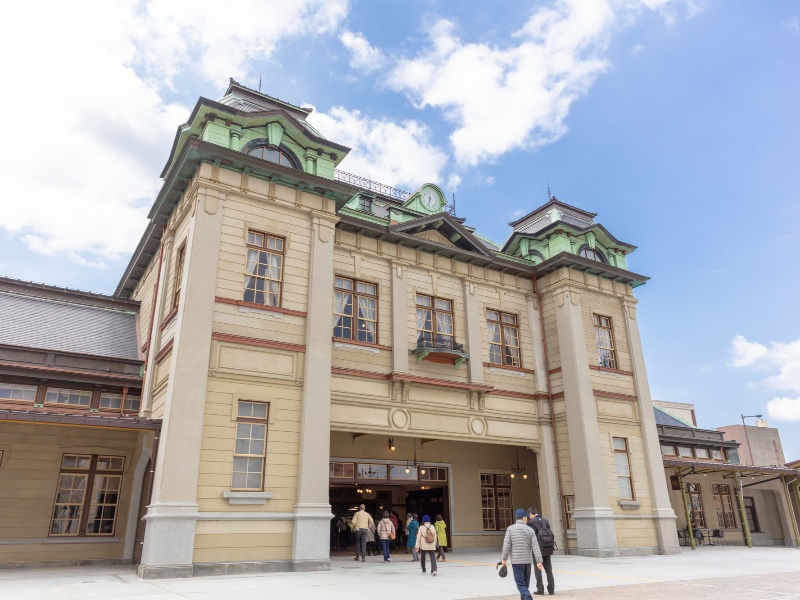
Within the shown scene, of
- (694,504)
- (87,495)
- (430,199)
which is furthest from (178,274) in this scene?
(694,504)

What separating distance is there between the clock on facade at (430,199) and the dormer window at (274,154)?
318 inches

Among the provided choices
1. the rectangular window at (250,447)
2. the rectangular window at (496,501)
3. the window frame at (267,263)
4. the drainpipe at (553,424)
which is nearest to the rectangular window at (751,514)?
the rectangular window at (496,501)

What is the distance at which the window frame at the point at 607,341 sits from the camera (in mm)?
22797

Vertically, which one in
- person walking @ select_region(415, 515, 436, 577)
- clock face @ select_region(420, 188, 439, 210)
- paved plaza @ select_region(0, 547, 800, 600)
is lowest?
paved plaza @ select_region(0, 547, 800, 600)

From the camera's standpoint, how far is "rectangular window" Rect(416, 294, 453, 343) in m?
20.3

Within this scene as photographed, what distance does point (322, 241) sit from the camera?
17.5m

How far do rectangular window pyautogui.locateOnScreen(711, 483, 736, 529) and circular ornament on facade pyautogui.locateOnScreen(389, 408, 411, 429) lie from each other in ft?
66.2

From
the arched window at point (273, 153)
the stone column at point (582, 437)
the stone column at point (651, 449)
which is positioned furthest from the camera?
the stone column at point (651, 449)

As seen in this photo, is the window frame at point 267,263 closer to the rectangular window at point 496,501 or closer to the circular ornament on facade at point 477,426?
the circular ornament on facade at point 477,426

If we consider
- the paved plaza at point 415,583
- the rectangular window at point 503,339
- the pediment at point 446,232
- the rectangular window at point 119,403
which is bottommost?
the paved plaza at point 415,583

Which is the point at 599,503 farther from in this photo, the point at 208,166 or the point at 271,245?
the point at 208,166

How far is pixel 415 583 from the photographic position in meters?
12.5

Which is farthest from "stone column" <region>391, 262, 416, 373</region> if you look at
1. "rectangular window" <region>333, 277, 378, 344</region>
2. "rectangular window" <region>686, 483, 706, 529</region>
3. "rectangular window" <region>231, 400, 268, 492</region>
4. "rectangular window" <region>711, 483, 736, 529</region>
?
"rectangular window" <region>711, 483, 736, 529</region>

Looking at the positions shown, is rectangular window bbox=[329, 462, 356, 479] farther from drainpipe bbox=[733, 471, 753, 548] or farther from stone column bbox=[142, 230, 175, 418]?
drainpipe bbox=[733, 471, 753, 548]
